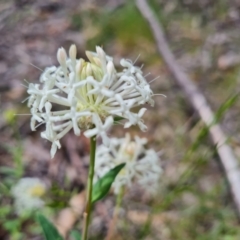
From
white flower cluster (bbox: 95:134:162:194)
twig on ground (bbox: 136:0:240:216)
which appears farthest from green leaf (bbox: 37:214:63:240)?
twig on ground (bbox: 136:0:240:216)

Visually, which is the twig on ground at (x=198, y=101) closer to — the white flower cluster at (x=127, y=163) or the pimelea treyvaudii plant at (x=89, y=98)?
the white flower cluster at (x=127, y=163)

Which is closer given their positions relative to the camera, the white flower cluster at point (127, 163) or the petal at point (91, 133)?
the petal at point (91, 133)

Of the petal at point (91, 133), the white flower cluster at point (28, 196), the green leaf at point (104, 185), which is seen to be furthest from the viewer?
the white flower cluster at point (28, 196)

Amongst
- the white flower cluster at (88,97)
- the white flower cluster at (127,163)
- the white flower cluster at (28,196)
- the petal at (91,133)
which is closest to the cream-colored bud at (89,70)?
the white flower cluster at (88,97)

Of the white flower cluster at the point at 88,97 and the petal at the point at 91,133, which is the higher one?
the white flower cluster at the point at 88,97

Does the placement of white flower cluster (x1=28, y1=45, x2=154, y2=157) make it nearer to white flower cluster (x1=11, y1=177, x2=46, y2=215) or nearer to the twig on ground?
the twig on ground

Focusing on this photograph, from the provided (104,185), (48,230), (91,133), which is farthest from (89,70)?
(48,230)

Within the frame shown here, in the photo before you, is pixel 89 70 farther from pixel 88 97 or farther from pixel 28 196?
pixel 28 196

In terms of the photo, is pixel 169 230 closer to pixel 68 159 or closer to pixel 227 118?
pixel 68 159
